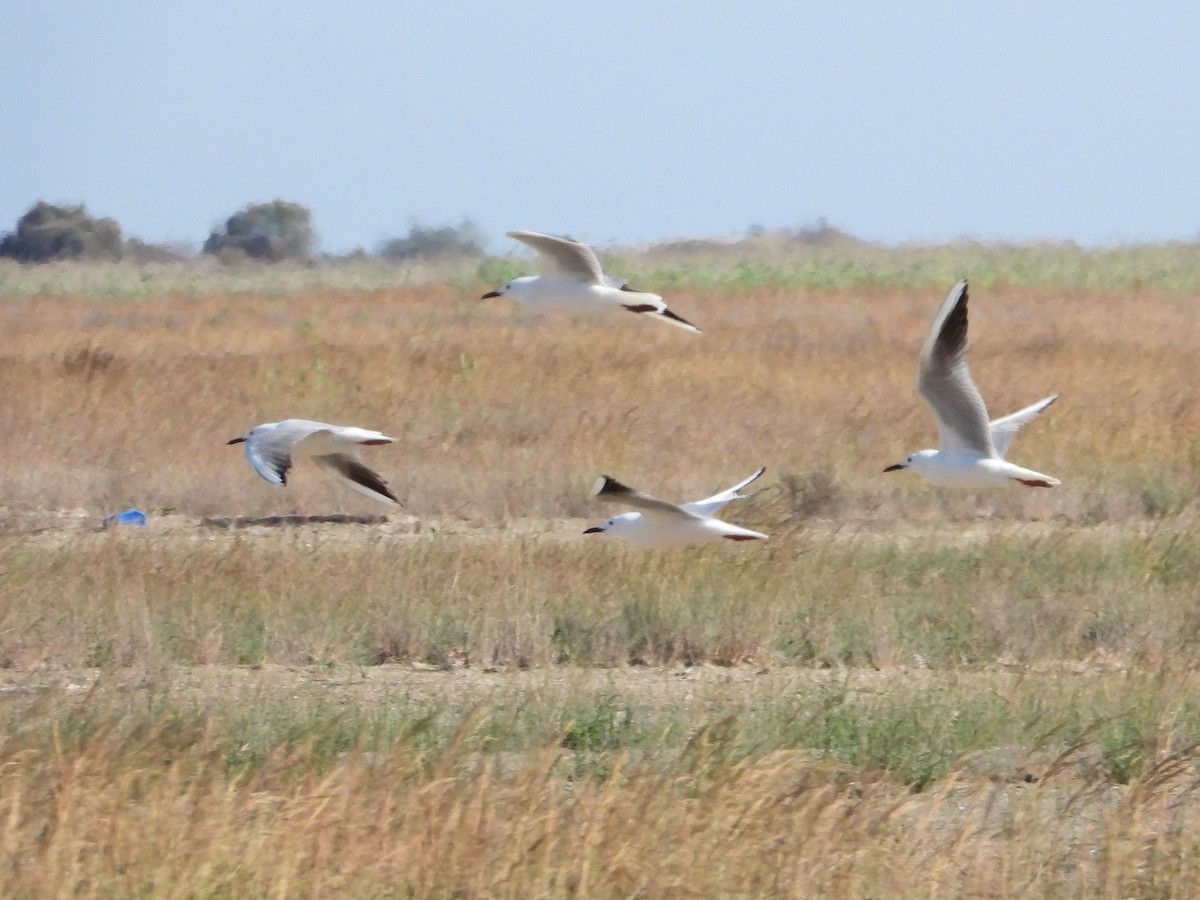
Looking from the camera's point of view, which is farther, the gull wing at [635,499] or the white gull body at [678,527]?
the white gull body at [678,527]

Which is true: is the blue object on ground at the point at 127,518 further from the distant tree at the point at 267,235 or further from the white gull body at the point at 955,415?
the distant tree at the point at 267,235

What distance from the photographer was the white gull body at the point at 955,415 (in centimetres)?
845

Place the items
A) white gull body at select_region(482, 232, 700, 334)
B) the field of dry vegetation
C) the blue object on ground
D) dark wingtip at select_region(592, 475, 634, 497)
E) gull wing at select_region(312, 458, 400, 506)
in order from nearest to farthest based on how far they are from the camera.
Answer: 1. the field of dry vegetation
2. dark wingtip at select_region(592, 475, 634, 497)
3. gull wing at select_region(312, 458, 400, 506)
4. white gull body at select_region(482, 232, 700, 334)
5. the blue object on ground

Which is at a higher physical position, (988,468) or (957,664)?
(988,468)

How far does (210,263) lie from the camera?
43000 mm

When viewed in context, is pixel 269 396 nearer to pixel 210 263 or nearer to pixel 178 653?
pixel 178 653

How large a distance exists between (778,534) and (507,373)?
6.36m

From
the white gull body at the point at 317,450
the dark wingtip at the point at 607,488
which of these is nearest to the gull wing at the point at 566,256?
the white gull body at the point at 317,450

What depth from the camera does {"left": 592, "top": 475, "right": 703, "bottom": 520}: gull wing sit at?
249 inches

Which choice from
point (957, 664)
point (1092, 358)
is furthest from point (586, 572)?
point (1092, 358)

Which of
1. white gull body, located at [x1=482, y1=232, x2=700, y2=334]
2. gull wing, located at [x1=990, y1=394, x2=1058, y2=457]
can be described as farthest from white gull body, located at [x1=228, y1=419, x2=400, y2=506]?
gull wing, located at [x1=990, y1=394, x2=1058, y2=457]

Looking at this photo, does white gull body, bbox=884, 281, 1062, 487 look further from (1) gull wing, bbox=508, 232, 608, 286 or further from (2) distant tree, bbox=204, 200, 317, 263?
(2) distant tree, bbox=204, 200, 317, 263

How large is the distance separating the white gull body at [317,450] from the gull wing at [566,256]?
4.71 ft

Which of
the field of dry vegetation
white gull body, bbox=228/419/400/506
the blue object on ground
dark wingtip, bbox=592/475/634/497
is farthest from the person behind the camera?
the blue object on ground
